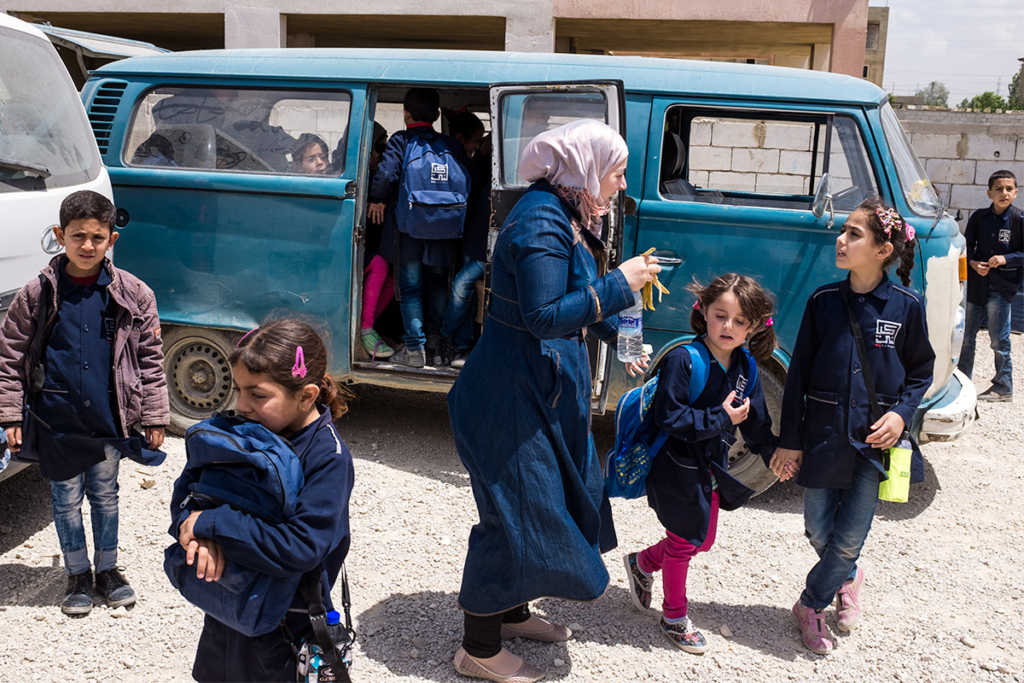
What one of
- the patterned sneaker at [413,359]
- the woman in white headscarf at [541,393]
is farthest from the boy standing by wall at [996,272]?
the woman in white headscarf at [541,393]

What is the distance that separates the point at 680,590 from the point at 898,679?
2.75ft

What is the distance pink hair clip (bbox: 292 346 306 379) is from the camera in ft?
7.04

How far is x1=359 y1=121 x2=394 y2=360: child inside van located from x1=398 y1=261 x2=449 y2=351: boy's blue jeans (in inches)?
5.9

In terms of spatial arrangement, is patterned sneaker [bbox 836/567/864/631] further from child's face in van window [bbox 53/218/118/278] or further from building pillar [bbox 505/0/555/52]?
building pillar [bbox 505/0/555/52]

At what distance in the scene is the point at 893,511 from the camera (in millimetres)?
4883

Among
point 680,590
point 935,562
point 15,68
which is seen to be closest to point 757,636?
point 680,590

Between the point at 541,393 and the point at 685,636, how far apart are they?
4.05 ft

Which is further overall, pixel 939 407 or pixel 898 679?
pixel 939 407

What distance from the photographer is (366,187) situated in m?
5.08

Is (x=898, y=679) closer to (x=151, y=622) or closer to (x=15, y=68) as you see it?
(x=151, y=622)

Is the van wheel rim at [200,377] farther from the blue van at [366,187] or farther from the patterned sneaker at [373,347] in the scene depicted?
the patterned sneaker at [373,347]

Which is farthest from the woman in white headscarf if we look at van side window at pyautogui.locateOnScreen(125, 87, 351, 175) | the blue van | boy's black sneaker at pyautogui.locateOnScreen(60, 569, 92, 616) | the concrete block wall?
the concrete block wall

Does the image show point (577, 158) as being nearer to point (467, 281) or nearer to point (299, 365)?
point (299, 365)

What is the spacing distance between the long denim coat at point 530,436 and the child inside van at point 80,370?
129cm
